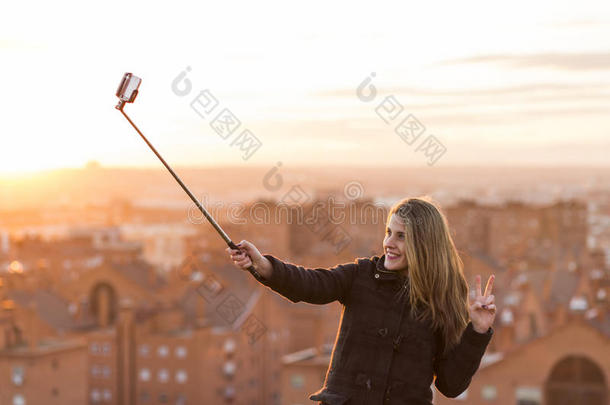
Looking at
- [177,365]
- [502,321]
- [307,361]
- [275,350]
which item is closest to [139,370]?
[177,365]

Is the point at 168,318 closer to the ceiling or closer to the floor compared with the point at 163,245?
closer to the floor

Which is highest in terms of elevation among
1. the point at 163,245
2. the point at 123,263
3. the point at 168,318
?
the point at 163,245

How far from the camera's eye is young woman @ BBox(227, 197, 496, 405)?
3119 millimetres

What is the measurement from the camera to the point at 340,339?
3.21 meters

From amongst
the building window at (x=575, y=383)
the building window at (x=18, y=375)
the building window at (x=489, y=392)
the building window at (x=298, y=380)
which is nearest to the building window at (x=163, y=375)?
the building window at (x=18, y=375)

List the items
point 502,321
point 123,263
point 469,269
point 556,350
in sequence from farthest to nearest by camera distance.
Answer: point 123,263 < point 469,269 < point 502,321 < point 556,350

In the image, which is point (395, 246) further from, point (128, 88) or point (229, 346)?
point (229, 346)

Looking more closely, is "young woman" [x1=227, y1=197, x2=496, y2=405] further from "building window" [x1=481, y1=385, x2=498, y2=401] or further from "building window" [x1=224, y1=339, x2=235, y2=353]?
"building window" [x1=224, y1=339, x2=235, y2=353]

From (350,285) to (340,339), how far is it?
0.21m

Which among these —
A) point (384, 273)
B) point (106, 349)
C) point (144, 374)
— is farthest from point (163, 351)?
point (384, 273)

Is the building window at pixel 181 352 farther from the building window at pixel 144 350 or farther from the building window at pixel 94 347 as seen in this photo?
the building window at pixel 94 347

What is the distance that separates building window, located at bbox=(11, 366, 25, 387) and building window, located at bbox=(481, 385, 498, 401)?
1653 centimetres

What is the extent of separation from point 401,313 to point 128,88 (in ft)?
4.36

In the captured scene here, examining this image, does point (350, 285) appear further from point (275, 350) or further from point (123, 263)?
point (123, 263)
